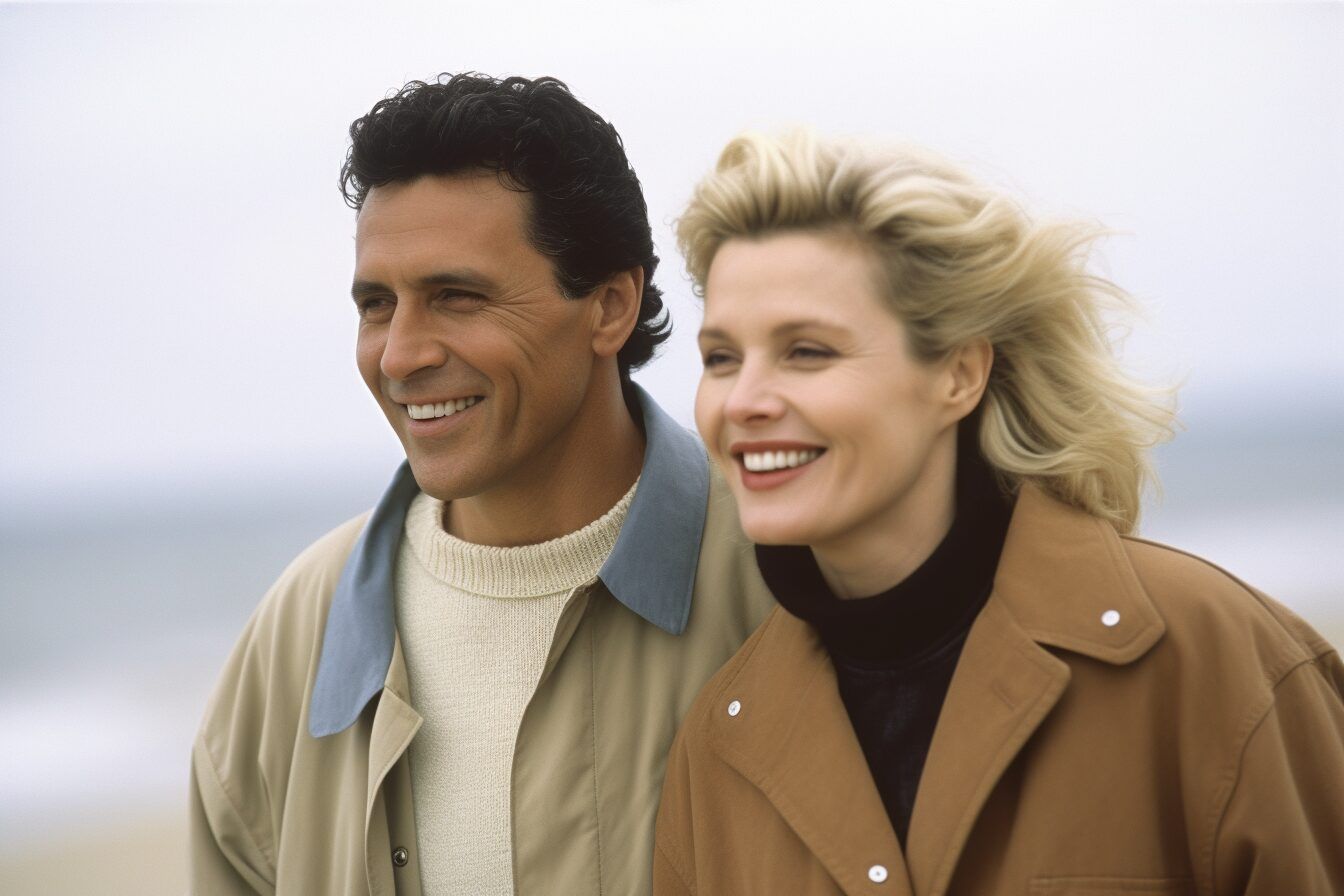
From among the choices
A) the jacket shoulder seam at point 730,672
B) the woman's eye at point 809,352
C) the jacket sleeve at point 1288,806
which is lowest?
the jacket sleeve at point 1288,806

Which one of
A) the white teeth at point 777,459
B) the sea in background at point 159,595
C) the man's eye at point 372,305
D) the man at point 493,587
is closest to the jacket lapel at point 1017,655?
the white teeth at point 777,459

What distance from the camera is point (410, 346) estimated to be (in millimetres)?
2967

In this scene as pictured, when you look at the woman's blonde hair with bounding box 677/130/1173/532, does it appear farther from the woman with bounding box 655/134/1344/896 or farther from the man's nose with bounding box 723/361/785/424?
the man's nose with bounding box 723/361/785/424

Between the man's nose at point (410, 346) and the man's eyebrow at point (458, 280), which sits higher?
the man's eyebrow at point (458, 280)

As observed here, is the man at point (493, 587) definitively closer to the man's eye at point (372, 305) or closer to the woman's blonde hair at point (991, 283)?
the man's eye at point (372, 305)

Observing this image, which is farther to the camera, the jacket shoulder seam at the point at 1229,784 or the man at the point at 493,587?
the man at the point at 493,587

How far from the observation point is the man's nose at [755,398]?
2389 mm

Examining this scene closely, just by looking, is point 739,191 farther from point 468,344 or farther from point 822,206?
point 468,344

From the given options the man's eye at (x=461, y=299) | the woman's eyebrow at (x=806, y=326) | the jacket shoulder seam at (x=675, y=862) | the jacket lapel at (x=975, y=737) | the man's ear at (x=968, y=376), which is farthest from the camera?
the man's eye at (x=461, y=299)

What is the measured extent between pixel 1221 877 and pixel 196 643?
34.8 ft

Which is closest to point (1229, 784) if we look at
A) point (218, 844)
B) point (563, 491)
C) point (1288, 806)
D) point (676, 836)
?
point (1288, 806)

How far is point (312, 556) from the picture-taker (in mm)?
3422


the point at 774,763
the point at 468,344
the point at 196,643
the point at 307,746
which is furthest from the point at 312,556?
the point at 196,643

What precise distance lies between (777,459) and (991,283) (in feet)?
1.49
